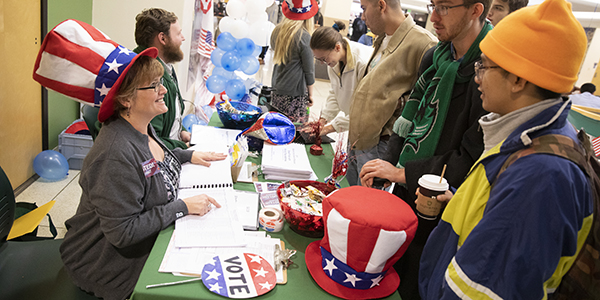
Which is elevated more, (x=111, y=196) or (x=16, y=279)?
(x=111, y=196)

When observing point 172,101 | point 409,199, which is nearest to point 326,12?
point 172,101

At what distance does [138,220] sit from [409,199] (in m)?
1.05

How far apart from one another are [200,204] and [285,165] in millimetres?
643

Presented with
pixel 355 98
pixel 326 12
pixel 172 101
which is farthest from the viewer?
pixel 326 12

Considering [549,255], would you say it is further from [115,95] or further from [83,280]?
[83,280]

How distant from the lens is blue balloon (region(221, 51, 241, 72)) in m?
4.62

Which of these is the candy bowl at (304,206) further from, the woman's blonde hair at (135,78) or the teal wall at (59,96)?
the teal wall at (59,96)

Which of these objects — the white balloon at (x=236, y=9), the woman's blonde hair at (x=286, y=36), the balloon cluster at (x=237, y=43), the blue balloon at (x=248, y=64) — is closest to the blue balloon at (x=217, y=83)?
the balloon cluster at (x=237, y=43)

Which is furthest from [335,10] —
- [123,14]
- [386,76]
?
[386,76]

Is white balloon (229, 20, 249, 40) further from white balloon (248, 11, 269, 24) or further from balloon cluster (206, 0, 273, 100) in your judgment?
white balloon (248, 11, 269, 24)

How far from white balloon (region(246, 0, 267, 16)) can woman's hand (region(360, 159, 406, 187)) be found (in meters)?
3.68

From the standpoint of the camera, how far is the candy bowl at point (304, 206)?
1411mm

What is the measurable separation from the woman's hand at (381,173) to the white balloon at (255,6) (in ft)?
12.1

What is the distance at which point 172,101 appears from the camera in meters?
2.17
